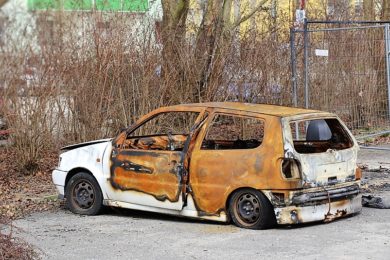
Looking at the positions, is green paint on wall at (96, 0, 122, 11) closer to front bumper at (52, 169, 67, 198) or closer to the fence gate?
the fence gate

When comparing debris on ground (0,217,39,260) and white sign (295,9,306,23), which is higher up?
white sign (295,9,306,23)

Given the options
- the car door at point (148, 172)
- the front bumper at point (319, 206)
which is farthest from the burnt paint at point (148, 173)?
the front bumper at point (319, 206)

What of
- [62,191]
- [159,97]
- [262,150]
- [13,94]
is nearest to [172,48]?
[159,97]

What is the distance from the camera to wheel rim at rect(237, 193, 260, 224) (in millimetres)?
7197

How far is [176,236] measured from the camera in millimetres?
7129

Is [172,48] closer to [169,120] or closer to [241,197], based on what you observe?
[169,120]

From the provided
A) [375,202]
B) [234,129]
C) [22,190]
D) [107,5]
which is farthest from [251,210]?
[107,5]

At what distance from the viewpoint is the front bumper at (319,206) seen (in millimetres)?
7066

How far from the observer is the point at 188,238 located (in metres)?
7.02

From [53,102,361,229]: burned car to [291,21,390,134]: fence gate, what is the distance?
536cm

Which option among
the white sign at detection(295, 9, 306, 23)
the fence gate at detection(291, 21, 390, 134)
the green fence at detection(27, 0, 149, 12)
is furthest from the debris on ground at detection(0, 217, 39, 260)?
the white sign at detection(295, 9, 306, 23)

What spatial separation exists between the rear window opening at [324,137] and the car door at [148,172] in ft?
4.99

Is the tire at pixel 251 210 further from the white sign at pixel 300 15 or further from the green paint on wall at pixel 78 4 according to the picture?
the white sign at pixel 300 15

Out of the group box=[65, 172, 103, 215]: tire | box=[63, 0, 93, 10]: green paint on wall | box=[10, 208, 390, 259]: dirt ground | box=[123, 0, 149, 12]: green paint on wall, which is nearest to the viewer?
box=[10, 208, 390, 259]: dirt ground
